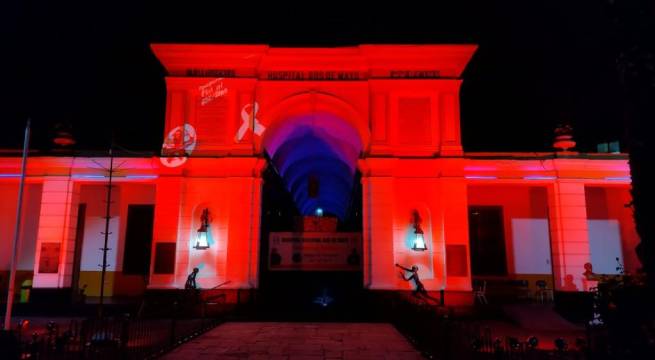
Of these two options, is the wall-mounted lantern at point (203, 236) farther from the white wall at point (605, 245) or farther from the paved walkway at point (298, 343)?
the white wall at point (605, 245)

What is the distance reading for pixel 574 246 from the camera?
53.9 feet

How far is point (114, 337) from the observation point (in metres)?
9.59

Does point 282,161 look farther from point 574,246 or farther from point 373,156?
point 574,246

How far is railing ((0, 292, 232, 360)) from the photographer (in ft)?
23.6

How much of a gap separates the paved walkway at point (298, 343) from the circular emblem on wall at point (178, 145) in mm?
6115

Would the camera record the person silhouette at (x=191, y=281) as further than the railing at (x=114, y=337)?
Yes

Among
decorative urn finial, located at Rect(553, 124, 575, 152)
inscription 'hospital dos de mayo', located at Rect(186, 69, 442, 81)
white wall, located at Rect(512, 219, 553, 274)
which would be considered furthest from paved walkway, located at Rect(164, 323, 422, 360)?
decorative urn finial, located at Rect(553, 124, 575, 152)

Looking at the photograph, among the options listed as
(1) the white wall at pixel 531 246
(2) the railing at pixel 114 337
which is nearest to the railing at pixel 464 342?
(2) the railing at pixel 114 337

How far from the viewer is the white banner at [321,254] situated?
17.2 metres

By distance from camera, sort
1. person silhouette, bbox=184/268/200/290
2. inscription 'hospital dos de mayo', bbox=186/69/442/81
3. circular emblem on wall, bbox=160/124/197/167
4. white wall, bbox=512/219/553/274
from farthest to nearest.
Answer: white wall, bbox=512/219/553/274, inscription 'hospital dos de mayo', bbox=186/69/442/81, circular emblem on wall, bbox=160/124/197/167, person silhouette, bbox=184/268/200/290

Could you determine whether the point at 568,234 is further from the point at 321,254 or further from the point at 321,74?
the point at 321,74

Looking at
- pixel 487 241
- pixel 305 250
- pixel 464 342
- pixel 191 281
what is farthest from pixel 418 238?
pixel 464 342

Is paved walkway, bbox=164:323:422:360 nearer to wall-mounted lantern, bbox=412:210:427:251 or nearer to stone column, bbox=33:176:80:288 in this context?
wall-mounted lantern, bbox=412:210:427:251

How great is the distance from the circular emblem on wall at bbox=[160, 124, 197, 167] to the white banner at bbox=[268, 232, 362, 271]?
4.77m
